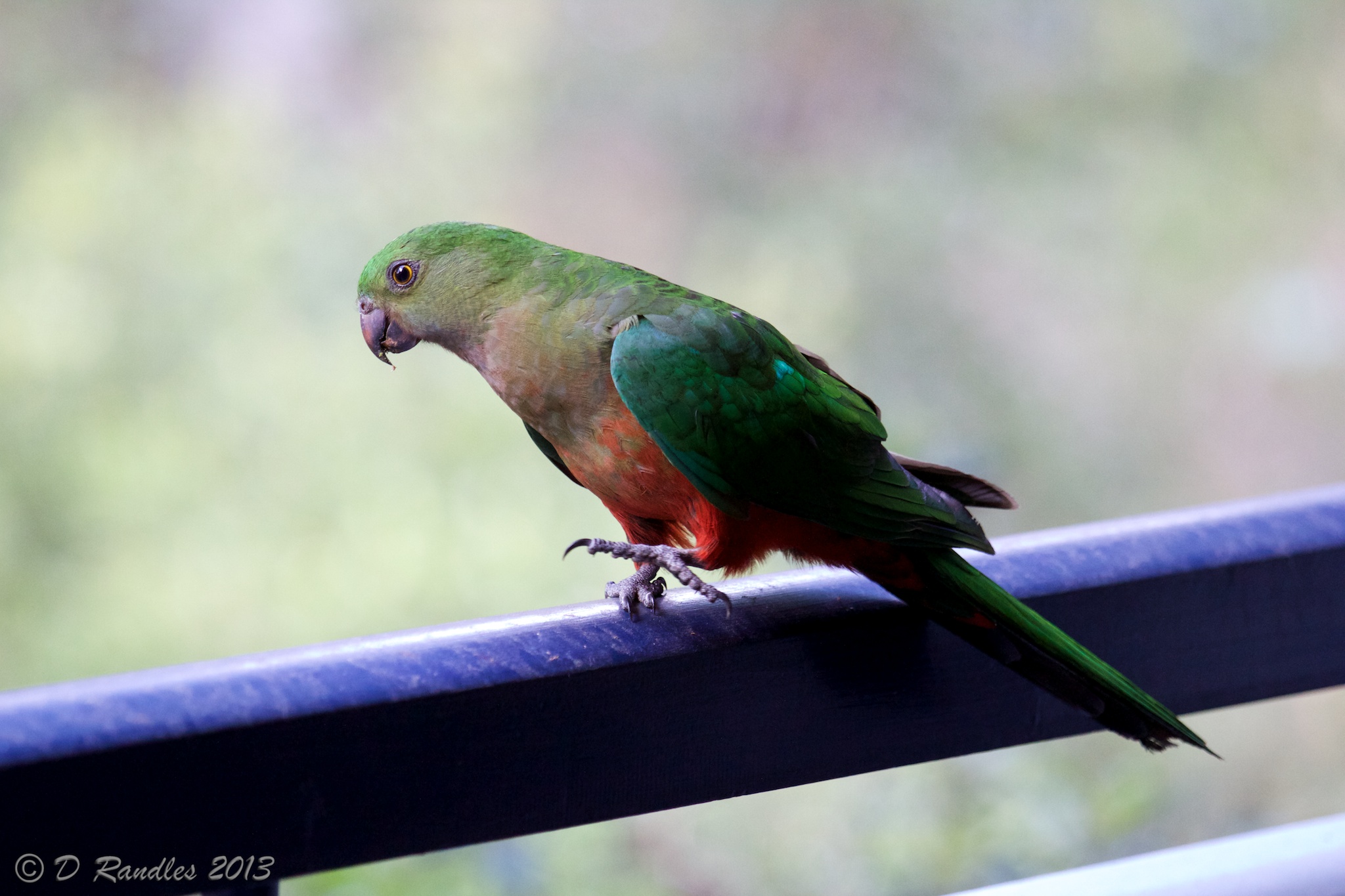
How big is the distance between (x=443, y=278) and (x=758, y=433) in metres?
0.47

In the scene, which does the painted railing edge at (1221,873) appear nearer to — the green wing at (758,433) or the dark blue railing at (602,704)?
the dark blue railing at (602,704)

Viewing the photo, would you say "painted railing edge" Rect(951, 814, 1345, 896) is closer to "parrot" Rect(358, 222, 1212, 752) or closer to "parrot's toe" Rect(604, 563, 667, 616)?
"parrot" Rect(358, 222, 1212, 752)

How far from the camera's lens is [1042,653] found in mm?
1280

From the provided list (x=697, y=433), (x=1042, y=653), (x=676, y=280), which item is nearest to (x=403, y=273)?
(x=697, y=433)

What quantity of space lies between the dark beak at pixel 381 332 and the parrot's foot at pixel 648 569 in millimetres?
369

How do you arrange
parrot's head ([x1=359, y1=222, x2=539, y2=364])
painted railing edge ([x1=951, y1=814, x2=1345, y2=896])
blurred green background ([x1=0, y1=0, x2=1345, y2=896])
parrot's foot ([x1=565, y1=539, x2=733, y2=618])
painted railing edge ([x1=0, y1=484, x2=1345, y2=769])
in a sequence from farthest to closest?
blurred green background ([x1=0, y1=0, x2=1345, y2=896]) → parrot's head ([x1=359, y1=222, x2=539, y2=364]) → parrot's foot ([x1=565, y1=539, x2=733, y2=618]) → painted railing edge ([x1=951, y1=814, x2=1345, y2=896]) → painted railing edge ([x1=0, y1=484, x2=1345, y2=769])

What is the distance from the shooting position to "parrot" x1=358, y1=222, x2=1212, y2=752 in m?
1.35

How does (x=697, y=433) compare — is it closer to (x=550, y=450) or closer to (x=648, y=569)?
(x=648, y=569)

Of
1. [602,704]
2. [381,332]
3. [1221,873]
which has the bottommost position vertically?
[1221,873]

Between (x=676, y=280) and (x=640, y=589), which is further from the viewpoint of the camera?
(x=676, y=280)

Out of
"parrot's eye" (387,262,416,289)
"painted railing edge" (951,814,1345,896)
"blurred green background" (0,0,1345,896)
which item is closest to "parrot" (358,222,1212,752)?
"parrot's eye" (387,262,416,289)

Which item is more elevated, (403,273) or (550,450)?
(403,273)

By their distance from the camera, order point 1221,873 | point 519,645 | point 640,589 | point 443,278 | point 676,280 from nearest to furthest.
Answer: point 519,645, point 1221,873, point 640,589, point 443,278, point 676,280

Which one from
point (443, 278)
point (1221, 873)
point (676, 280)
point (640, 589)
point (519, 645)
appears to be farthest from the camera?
point (676, 280)
